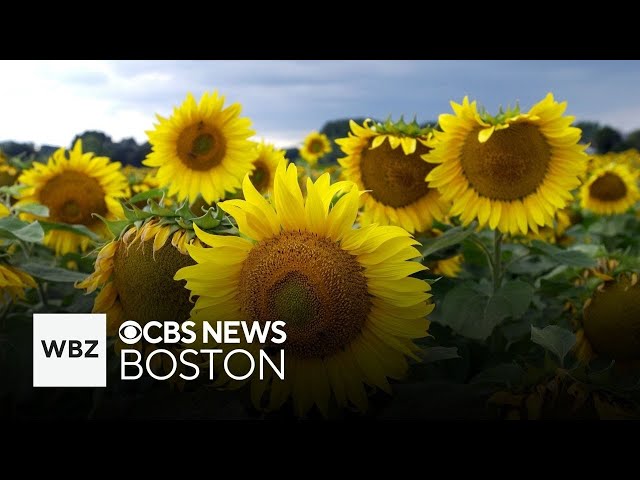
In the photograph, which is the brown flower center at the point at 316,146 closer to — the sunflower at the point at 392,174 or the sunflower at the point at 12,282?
the sunflower at the point at 392,174

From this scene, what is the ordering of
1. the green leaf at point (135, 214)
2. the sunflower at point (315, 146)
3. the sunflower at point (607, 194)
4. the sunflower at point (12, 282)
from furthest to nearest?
the sunflower at point (315, 146), the sunflower at point (607, 194), the sunflower at point (12, 282), the green leaf at point (135, 214)

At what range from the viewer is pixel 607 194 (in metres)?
4.27

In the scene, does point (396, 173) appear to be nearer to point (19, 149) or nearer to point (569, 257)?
point (569, 257)

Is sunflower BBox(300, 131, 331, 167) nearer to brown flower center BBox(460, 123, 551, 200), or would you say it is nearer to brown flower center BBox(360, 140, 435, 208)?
brown flower center BBox(360, 140, 435, 208)

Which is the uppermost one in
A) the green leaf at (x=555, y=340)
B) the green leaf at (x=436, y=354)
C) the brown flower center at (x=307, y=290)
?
the brown flower center at (x=307, y=290)

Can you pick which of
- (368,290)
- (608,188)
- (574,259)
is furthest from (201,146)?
(608,188)

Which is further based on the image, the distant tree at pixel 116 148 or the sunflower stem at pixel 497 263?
the distant tree at pixel 116 148

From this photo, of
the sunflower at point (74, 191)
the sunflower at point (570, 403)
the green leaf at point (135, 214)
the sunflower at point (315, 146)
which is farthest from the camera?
the sunflower at point (315, 146)

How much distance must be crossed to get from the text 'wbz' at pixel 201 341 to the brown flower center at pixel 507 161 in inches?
41.1

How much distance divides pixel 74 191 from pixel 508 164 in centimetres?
176

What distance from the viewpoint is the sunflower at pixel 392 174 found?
196 centimetres

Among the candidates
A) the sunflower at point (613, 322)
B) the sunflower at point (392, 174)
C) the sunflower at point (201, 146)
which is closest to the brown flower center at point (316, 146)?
the sunflower at point (201, 146)

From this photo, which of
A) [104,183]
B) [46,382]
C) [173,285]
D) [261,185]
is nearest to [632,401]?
[173,285]

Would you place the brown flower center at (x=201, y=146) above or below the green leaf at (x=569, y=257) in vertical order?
above
